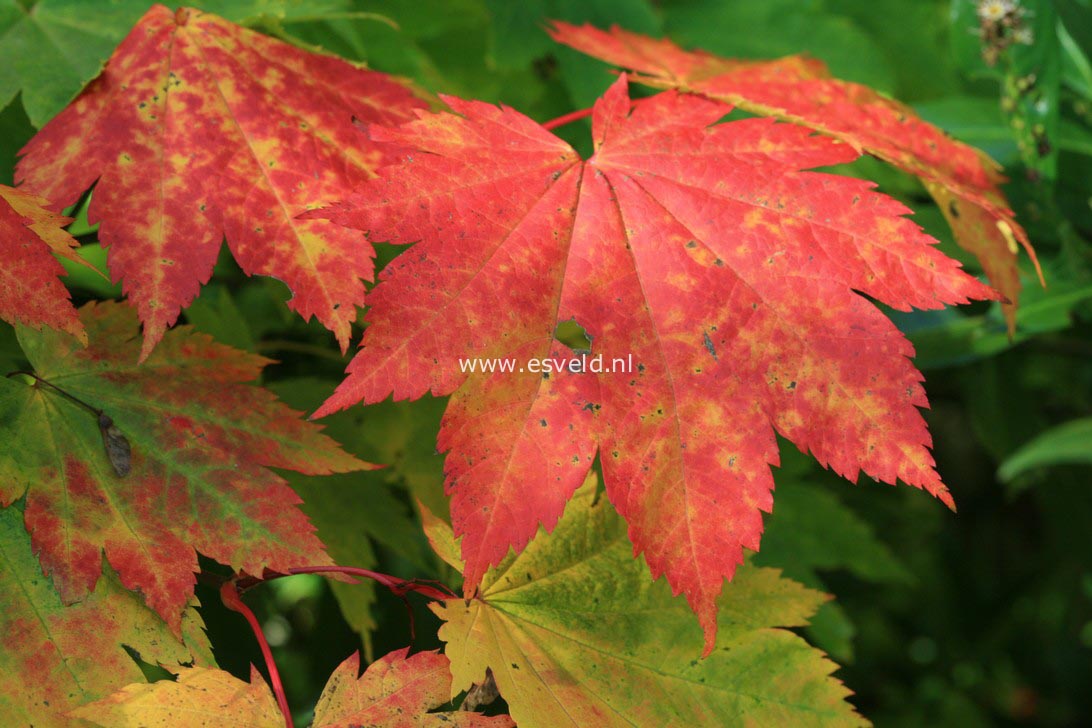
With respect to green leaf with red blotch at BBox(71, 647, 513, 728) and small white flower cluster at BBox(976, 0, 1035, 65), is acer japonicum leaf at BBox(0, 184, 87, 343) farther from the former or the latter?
small white flower cluster at BBox(976, 0, 1035, 65)

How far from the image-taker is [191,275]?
2.35 feet

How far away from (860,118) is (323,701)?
31.2 inches

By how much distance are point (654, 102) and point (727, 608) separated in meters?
0.48

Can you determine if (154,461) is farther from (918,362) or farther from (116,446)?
(918,362)

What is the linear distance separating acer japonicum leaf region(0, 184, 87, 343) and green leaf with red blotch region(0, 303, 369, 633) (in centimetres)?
10

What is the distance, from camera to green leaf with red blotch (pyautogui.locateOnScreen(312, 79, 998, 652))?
0.68 m

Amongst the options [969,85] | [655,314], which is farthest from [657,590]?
[969,85]

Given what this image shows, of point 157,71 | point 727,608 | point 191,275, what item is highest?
point 157,71

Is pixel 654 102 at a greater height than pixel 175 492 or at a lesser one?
greater

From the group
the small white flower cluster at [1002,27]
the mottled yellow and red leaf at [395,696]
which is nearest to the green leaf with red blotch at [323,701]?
the mottled yellow and red leaf at [395,696]

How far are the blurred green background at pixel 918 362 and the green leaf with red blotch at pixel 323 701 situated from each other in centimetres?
20

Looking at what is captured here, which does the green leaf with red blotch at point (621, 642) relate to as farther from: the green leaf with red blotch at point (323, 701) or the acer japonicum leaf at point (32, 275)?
the acer japonicum leaf at point (32, 275)

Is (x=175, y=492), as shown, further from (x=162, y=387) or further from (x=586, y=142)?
(x=586, y=142)

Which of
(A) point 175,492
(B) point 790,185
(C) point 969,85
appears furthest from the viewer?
(C) point 969,85
